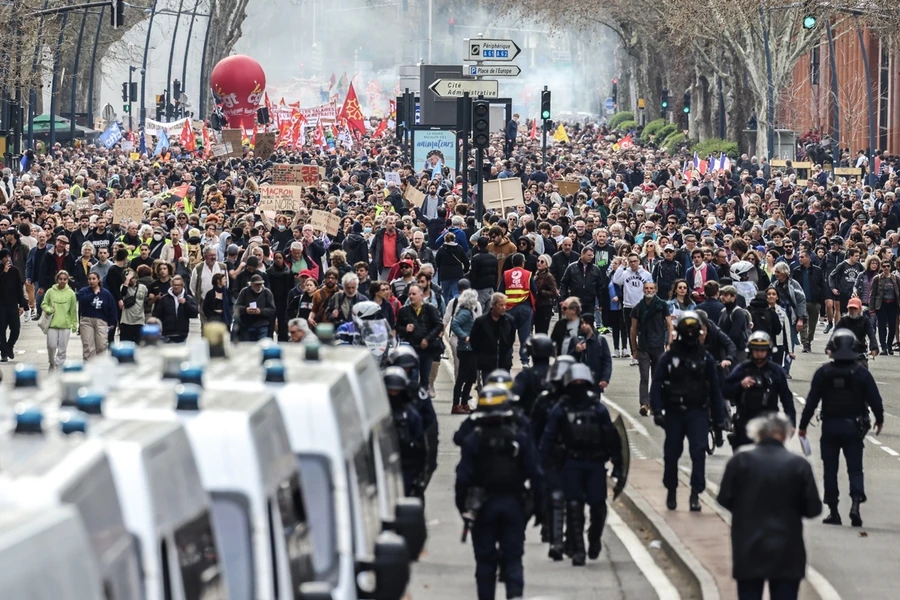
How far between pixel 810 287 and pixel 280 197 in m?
9.59

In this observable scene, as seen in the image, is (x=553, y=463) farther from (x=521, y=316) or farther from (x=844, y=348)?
(x=521, y=316)

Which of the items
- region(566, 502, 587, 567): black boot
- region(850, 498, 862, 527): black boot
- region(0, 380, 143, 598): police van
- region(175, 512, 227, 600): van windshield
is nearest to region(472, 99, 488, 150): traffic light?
region(850, 498, 862, 527): black boot

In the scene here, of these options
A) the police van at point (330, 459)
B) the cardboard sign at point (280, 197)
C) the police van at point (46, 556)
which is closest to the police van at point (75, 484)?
the police van at point (46, 556)

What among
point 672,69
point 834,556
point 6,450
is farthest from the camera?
point 672,69

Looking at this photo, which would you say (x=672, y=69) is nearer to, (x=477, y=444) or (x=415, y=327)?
(x=415, y=327)

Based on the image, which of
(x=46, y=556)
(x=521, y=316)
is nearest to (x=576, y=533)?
(x=46, y=556)

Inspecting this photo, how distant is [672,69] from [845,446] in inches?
3032

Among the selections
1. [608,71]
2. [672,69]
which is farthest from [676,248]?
[608,71]

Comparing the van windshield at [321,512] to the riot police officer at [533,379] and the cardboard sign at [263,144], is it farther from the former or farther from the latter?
the cardboard sign at [263,144]

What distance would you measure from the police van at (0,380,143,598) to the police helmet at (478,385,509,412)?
500 cm

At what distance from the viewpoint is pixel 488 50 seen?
Answer: 87.2 ft

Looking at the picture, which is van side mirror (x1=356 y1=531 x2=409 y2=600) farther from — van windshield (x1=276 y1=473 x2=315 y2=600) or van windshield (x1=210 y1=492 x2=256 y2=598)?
van windshield (x1=210 y1=492 x2=256 y2=598)

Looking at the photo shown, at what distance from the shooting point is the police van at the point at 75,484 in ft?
14.3

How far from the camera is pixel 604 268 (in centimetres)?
2459
